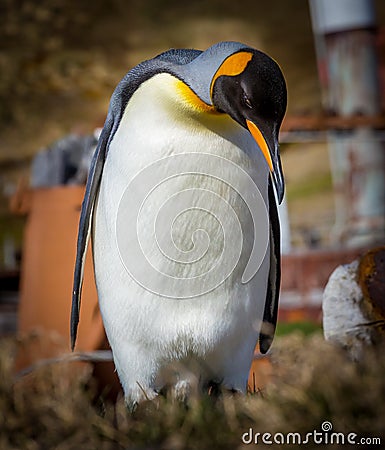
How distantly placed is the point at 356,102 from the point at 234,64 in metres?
3.06

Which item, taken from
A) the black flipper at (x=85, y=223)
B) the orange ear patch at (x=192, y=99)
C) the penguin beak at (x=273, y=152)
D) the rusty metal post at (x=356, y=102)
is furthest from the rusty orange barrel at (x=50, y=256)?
the rusty metal post at (x=356, y=102)

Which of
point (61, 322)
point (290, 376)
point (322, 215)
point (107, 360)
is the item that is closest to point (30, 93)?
point (322, 215)

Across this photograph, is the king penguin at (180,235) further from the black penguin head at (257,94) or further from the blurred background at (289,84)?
the blurred background at (289,84)

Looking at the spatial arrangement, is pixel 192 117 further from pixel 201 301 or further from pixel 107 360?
pixel 107 360

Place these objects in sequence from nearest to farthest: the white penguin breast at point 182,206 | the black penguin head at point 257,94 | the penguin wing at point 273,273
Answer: the black penguin head at point 257,94, the white penguin breast at point 182,206, the penguin wing at point 273,273

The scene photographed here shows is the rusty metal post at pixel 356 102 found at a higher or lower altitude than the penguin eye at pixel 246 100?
higher

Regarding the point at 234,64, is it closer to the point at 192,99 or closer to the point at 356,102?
the point at 192,99

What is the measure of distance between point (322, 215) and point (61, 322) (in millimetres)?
4956

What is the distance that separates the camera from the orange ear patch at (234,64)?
781 mm

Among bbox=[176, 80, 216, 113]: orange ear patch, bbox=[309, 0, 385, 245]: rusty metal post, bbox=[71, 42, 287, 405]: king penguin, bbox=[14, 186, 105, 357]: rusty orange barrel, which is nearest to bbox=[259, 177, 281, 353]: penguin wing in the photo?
bbox=[71, 42, 287, 405]: king penguin

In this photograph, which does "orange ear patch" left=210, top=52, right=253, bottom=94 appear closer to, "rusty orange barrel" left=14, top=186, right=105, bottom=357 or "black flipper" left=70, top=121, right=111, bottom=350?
"black flipper" left=70, top=121, right=111, bottom=350

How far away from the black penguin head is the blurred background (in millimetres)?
2332

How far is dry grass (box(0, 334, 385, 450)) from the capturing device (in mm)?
603

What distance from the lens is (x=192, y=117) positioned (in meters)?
0.89
